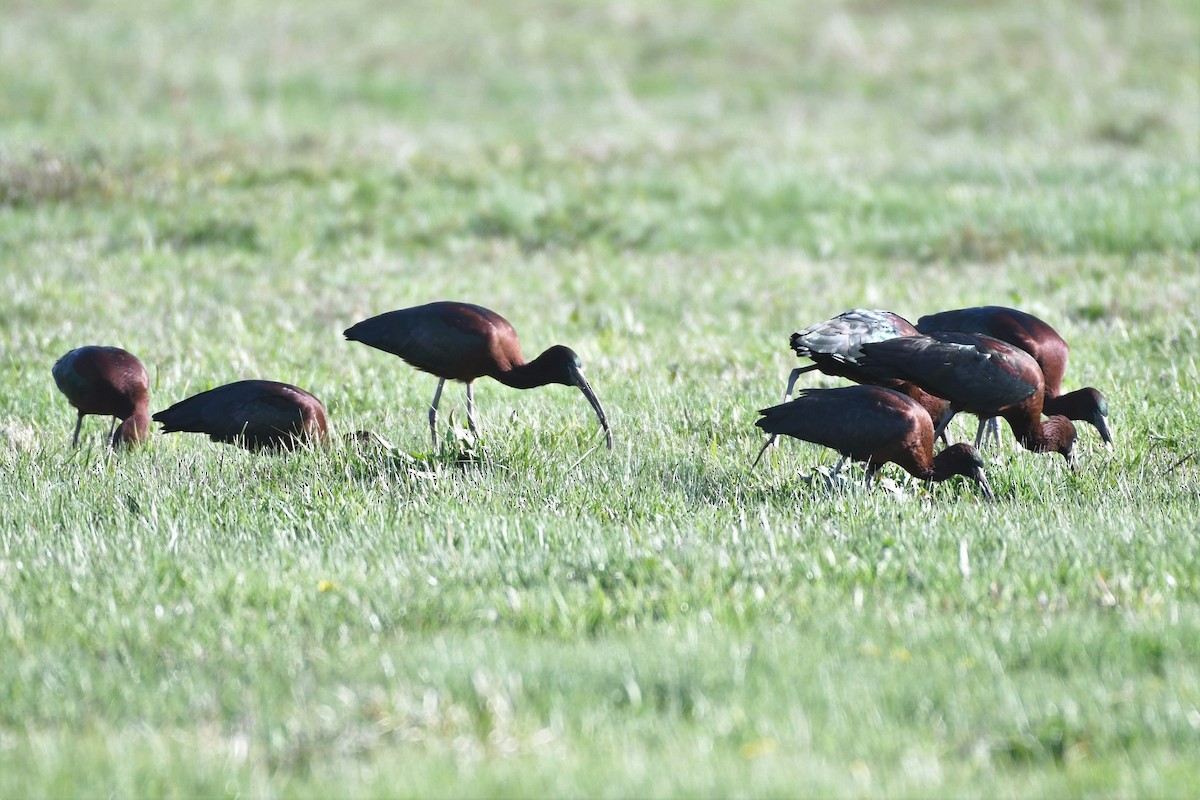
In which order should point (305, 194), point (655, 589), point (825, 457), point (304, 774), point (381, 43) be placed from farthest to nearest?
point (381, 43), point (305, 194), point (825, 457), point (655, 589), point (304, 774)

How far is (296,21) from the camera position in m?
26.6

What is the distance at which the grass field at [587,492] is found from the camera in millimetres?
3658

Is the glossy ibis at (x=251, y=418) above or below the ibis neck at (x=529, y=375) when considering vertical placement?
below

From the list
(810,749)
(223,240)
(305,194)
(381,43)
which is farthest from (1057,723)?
(381,43)

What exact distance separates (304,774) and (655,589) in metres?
1.66

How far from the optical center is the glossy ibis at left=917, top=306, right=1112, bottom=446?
22.8 ft

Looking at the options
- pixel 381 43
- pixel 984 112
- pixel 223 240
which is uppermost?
pixel 381 43

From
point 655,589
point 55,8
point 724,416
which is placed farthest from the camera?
point 55,8

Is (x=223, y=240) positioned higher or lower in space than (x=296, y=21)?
lower

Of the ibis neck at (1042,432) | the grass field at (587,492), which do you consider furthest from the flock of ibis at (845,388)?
the grass field at (587,492)

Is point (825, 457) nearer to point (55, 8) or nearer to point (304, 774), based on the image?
point (304, 774)

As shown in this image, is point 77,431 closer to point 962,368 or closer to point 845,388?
point 845,388

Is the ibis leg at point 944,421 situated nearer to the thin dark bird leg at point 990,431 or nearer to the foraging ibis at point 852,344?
the foraging ibis at point 852,344

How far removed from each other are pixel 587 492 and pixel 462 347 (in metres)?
1.45
